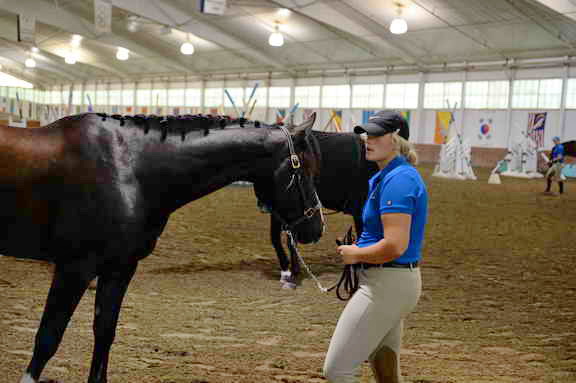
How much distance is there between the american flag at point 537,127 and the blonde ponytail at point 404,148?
24.8 metres

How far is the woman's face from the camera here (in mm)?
2369

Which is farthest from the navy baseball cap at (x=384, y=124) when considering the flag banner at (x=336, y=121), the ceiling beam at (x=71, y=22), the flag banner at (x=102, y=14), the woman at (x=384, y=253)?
the ceiling beam at (x=71, y=22)

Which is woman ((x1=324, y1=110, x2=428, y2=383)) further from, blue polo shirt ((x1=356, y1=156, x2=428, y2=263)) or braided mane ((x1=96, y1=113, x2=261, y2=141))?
braided mane ((x1=96, y1=113, x2=261, y2=141))

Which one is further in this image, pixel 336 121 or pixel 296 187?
pixel 336 121

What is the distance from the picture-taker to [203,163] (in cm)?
293

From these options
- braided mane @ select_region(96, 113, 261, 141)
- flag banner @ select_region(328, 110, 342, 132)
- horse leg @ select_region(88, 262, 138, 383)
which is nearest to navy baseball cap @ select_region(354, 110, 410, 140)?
braided mane @ select_region(96, 113, 261, 141)

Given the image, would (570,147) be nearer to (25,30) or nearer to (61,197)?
(25,30)

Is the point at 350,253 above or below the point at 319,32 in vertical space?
below

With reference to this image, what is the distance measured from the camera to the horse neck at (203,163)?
2795 mm

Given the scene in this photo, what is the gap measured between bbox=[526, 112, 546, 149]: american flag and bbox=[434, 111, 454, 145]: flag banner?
152 inches

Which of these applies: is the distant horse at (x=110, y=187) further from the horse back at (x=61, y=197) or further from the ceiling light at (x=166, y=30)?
the ceiling light at (x=166, y=30)

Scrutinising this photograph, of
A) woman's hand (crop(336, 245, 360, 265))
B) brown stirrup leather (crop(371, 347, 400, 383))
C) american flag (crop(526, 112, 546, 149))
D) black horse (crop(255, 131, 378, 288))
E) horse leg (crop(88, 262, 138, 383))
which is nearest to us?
woman's hand (crop(336, 245, 360, 265))

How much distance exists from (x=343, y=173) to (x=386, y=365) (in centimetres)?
307

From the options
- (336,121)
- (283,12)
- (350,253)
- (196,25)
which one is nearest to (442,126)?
(283,12)
